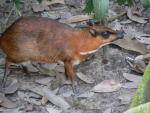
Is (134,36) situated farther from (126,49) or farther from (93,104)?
(93,104)

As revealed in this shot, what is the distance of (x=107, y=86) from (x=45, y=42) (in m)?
0.81

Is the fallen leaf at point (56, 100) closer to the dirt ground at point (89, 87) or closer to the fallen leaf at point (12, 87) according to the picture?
the dirt ground at point (89, 87)

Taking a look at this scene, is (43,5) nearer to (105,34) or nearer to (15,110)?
(105,34)

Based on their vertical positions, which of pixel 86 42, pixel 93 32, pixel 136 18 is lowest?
pixel 136 18

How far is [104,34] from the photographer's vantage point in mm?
4523

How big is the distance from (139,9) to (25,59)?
2.23 meters

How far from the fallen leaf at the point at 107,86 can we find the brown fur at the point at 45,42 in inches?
12.0

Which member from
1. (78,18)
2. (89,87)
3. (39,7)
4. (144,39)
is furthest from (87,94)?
(39,7)

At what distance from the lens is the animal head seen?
14.8 feet

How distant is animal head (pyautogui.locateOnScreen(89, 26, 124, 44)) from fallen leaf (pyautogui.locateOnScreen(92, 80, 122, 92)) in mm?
452

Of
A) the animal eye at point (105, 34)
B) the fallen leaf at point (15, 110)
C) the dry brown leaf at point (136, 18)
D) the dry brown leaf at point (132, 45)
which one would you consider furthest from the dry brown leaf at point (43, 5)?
the fallen leaf at point (15, 110)

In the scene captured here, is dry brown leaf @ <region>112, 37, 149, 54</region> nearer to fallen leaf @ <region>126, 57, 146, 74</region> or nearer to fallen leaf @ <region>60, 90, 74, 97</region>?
fallen leaf @ <region>126, 57, 146, 74</region>

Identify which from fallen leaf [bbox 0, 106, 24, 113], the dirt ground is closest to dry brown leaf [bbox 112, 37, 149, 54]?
the dirt ground

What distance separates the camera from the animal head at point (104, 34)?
4.52 m
